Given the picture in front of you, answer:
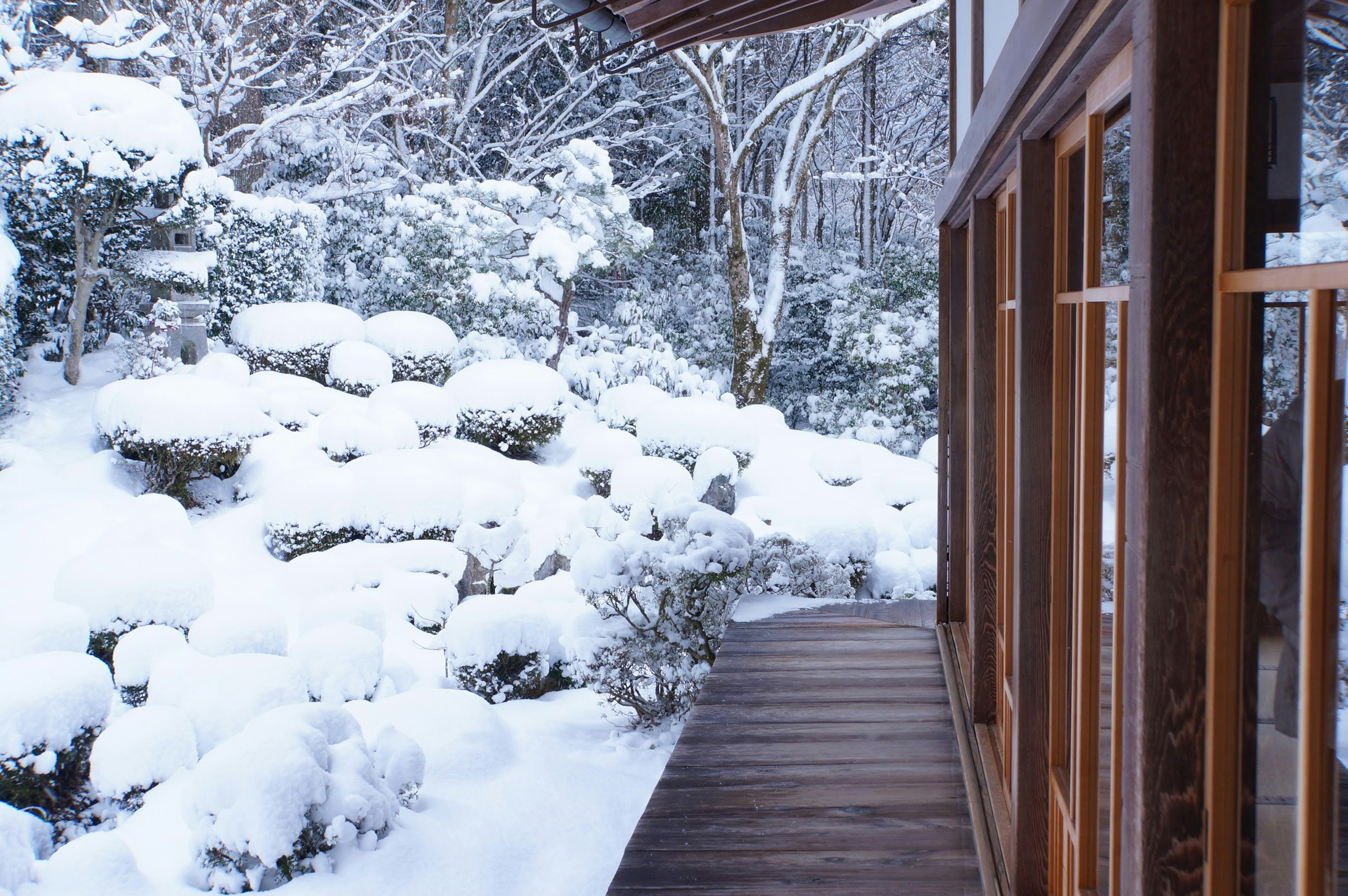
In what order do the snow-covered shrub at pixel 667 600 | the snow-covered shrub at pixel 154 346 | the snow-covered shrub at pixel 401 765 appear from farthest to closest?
the snow-covered shrub at pixel 154 346
the snow-covered shrub at pixel 667 600
the snow-covered shrub at pixel 401 765

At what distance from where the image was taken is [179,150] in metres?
9.25

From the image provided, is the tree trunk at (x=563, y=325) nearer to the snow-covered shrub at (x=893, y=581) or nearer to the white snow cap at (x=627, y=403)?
the white snow cap at (x=627, y=403)

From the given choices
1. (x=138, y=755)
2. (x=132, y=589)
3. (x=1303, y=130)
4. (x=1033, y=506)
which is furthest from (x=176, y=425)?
(x=1303, y=130)

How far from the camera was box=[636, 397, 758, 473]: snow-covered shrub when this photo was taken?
9.27 meters

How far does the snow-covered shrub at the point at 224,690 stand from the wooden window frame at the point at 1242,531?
3862 mm

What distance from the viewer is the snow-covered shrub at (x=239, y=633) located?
15.9 feet

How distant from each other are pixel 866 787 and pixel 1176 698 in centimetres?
190

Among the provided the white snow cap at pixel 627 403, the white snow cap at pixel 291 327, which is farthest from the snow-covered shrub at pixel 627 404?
the white snow cap at pixel 291 327

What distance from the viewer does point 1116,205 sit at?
129cm

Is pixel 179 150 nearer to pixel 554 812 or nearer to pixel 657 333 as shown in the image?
pixel 657 333

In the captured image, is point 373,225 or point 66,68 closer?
point 66,68

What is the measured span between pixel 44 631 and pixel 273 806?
227cm

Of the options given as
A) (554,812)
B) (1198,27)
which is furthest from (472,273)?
(1198,27)

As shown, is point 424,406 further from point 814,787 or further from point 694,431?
point 814,787
